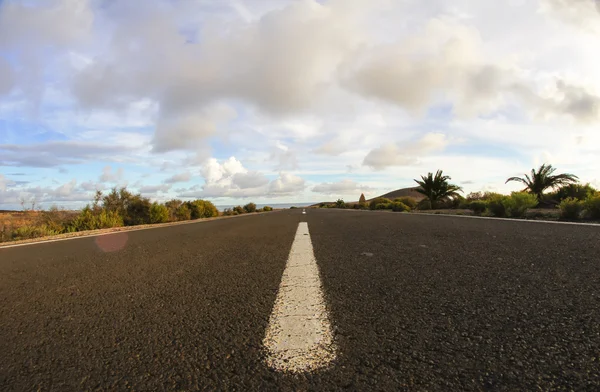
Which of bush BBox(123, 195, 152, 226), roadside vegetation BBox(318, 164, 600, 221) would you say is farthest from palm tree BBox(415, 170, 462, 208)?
bush BBox(123, 195, 152, 226)

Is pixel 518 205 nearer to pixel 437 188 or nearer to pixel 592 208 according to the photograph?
pixel 592 208

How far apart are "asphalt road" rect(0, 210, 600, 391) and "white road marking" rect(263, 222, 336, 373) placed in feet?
0.14

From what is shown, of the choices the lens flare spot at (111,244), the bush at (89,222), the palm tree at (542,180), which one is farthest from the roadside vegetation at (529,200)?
the bush at (89,222)

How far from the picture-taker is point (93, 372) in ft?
3.43

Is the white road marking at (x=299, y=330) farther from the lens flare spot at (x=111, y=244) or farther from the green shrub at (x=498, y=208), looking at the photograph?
the green shrub at (x=498, y=208)

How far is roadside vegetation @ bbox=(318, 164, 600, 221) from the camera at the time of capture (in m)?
8.23

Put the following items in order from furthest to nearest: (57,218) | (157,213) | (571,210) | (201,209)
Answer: (201,209) < (157,213) < (57,218) < (571,210)

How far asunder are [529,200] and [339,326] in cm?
1179

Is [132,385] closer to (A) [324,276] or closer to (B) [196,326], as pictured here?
(B) [196,326]

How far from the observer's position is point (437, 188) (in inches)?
1013

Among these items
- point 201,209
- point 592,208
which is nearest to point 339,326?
point 592,208

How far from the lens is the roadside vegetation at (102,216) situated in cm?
980

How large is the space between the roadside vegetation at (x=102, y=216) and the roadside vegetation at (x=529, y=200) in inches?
559

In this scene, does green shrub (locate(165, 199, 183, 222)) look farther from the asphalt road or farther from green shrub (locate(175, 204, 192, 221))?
the asphalt road
